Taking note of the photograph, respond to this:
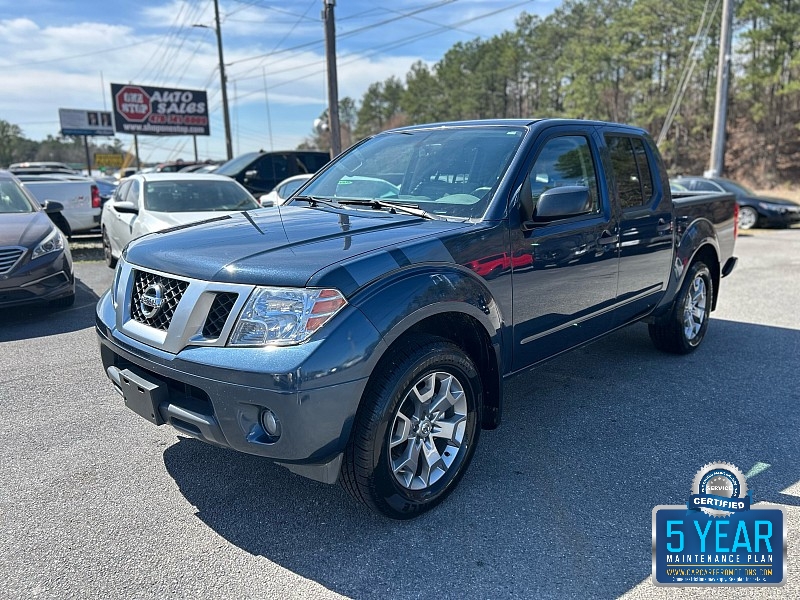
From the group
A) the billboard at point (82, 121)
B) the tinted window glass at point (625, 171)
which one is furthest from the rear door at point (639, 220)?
the billboard at point (82, 121)

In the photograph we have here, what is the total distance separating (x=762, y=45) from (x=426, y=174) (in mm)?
33778

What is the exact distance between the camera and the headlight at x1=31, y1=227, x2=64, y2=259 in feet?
21.1

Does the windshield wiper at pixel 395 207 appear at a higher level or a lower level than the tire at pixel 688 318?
higher

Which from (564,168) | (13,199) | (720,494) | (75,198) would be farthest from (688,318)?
(75,198)

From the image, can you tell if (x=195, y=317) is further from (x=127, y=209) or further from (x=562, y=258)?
(x=127, y=209)

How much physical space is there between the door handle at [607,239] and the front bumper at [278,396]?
2046 mm

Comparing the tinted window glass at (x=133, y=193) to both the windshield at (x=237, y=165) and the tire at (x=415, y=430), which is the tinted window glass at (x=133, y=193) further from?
the tire at (x=415, y=430)

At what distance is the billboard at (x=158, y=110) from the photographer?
114 feet

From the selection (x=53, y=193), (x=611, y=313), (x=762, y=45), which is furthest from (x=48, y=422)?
(x=762, y=45)

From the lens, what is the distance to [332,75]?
15273 millimetres

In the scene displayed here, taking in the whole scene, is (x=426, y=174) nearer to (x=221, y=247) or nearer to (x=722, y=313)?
(x=221, y=247)

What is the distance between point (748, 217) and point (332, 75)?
1153 centimetres

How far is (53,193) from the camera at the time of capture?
11922 millimetres

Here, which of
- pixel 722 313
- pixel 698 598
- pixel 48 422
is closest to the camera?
pixel 698 598
